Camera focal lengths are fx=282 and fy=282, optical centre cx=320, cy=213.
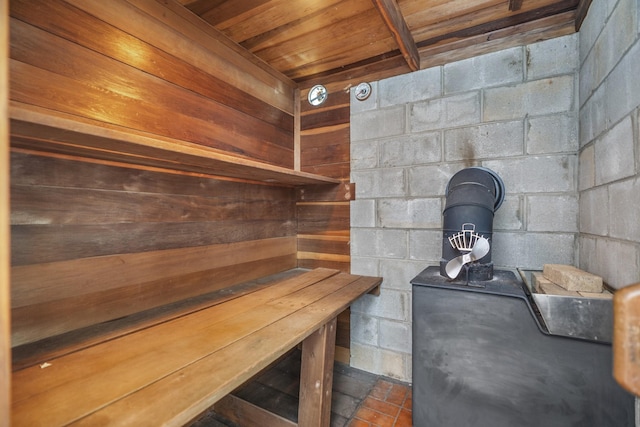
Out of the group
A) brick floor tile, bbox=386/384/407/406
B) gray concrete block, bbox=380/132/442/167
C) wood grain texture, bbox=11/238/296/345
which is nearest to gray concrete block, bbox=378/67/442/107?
gray concrete block, bbox=380/132/442/167

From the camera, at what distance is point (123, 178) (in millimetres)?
1310

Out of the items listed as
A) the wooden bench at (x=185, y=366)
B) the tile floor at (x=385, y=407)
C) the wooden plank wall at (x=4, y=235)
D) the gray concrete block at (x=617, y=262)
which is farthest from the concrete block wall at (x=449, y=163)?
the wooden plank wall at (x=4, y=235)

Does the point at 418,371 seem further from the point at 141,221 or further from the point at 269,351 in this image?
the point at 141,221

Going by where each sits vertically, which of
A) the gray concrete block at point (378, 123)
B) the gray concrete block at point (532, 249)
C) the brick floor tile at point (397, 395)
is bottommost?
the brick floor tile at point (397, 395)

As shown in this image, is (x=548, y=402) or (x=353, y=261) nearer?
(x=548, y=402)

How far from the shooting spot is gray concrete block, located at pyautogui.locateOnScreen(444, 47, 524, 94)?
167cm

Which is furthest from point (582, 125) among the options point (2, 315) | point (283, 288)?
point (2, 315)

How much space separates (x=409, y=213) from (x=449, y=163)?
1.34 feet

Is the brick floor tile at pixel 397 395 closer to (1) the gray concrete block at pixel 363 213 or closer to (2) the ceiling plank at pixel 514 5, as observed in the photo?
(1) the gray concrete block at pixel 363 213

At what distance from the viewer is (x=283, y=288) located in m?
1.76

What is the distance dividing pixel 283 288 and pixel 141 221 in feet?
2.83

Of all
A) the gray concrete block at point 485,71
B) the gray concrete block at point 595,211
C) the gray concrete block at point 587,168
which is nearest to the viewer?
the gray concrete block at point 595,211

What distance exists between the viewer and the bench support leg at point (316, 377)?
136 centimetres

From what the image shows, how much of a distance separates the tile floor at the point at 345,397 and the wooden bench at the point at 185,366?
25cm
